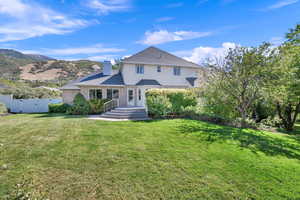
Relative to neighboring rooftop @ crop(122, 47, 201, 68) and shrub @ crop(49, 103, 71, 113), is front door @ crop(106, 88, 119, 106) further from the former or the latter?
shrub @ crop(49, 103, 71, 113)

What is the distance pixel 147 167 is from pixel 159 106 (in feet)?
25.3

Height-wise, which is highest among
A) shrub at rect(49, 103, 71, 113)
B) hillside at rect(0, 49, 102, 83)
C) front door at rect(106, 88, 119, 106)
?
hillside at rect(0, 49, 102, 83)

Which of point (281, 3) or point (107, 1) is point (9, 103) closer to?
point (107, 1)

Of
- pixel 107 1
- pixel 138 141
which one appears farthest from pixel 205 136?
pixel 107 1

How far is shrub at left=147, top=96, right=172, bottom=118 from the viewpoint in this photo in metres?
11.6

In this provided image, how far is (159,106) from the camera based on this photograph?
38.2 ft

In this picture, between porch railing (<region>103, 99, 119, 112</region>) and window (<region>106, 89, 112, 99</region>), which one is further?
window (<region>106, 89, 112, 99</region>)

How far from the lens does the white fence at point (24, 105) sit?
1656 centimetres

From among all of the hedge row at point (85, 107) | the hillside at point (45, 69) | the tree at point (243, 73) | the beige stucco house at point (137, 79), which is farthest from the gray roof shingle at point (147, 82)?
the hillside at point (45, 69)

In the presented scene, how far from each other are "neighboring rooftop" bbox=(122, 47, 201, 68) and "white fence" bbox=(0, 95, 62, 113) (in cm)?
1122

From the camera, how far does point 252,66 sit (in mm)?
9172

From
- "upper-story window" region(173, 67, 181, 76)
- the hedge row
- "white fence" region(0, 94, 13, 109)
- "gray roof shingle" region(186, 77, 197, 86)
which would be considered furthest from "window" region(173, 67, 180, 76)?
"white fence" region(0, 94, 13, 109)

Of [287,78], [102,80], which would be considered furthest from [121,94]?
[287,78]

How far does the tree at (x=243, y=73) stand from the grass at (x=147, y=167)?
4720mm
